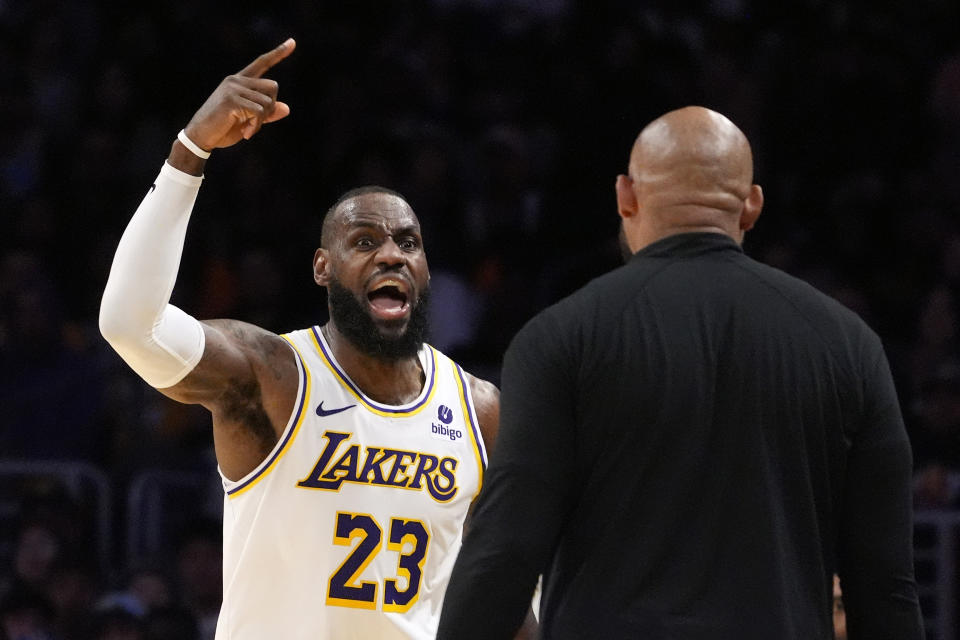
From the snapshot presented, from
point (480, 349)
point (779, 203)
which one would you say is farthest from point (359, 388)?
point (779, 203)

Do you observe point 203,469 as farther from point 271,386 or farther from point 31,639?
point 271,386

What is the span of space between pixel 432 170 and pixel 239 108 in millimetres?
4583

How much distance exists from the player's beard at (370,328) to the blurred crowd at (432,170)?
8.16 ft

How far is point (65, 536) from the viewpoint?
21.0 feet

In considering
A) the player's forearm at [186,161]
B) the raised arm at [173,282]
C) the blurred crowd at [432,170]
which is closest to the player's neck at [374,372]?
the raised arm at [173,282]

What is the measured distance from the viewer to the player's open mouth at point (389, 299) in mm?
4188

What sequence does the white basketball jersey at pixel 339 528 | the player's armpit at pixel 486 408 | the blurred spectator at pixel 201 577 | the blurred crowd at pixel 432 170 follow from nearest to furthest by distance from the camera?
1. the white basketball jersey at pixel 339 528
2. the player's armpit at pixel 486 408
3. the blurred spectator at pixel 201 577
4. the blurred crowd at pixel 432 170

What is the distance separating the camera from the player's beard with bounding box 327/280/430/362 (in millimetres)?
4180

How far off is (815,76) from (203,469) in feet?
13.3

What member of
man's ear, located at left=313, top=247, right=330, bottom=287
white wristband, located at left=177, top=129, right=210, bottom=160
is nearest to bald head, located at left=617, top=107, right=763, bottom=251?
white wristband, located at left=177, top=129, right=210, bottom=160

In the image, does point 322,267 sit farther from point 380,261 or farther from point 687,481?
point 687,481

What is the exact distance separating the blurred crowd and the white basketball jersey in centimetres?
252

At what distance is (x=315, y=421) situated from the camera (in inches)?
156

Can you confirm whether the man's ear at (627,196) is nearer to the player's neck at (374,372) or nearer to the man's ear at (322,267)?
the player's neck at (374,372)
